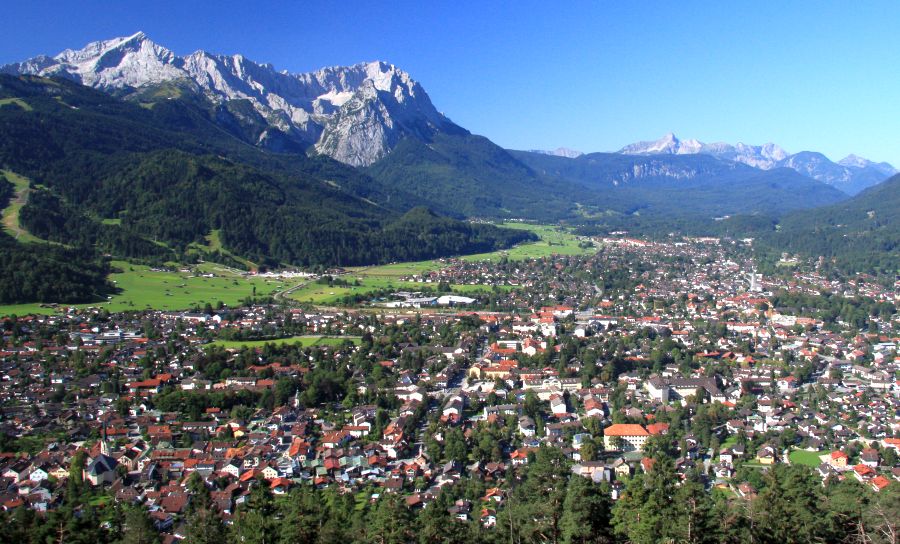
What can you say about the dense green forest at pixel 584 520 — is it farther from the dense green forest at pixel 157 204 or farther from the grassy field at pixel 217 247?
the grassy field at pixel 217 247

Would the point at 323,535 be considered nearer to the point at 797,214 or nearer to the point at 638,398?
the point at 638,398

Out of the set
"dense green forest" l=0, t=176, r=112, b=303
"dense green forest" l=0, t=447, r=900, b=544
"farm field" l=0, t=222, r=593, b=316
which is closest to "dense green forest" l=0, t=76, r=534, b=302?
"dense green forest" l=0, t=176, r=112, b=303

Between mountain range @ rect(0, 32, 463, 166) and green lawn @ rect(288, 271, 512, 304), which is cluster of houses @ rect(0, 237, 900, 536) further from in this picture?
mountain range @ rect(0, 32, 463, 166)

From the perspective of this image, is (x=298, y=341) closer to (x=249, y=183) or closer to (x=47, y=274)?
(x=47, y=274)

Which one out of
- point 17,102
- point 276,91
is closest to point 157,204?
point 17,102

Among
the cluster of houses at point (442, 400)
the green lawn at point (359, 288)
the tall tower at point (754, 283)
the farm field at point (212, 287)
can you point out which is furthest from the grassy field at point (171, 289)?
the tall tower at point (754, 283)

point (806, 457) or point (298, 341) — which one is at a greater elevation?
point (298, 341)
